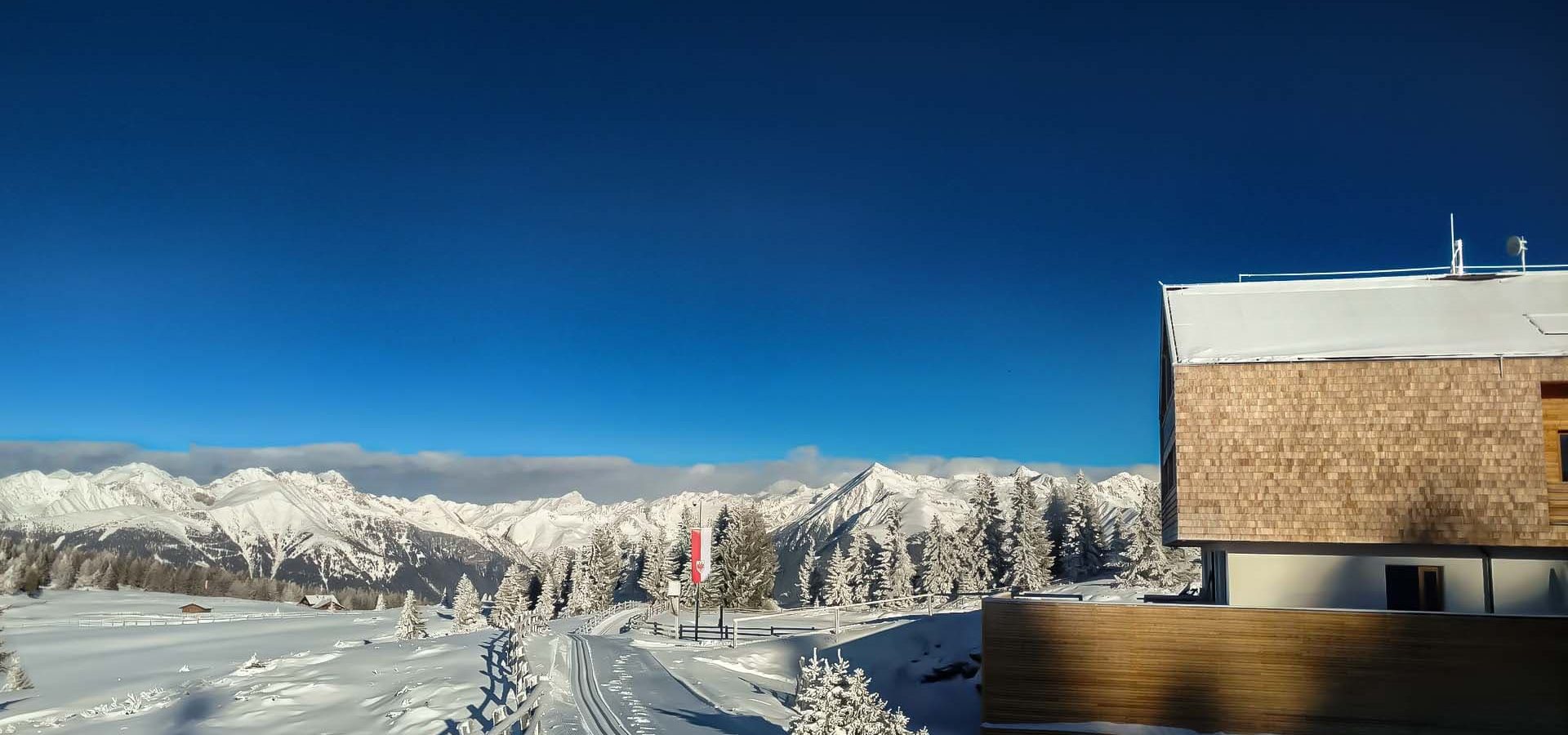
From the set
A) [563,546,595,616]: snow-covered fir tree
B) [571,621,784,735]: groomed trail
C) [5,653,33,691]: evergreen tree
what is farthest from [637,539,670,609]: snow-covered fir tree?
[571,621,784,735]: groomed trail

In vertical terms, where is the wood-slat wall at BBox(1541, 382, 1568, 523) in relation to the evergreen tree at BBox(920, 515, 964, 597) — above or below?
above

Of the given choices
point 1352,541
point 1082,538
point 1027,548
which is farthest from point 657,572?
point 1352,541

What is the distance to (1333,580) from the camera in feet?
61.5

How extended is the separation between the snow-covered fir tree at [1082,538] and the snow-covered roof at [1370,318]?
46.5 metres

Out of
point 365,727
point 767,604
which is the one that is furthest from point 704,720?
point 767,604

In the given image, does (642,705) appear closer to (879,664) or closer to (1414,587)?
(879,664)

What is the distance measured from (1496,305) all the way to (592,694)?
70.1ft

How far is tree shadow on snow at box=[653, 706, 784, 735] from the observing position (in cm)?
1689

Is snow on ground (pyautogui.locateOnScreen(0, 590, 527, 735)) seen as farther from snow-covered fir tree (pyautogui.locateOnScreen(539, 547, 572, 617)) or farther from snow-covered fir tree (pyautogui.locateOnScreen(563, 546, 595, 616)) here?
snow-covered fir tree (pyautogui.locateOnScreen(539, 547, 572, 617))

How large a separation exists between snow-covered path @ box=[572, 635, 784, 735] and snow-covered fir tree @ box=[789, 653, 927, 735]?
4.29m

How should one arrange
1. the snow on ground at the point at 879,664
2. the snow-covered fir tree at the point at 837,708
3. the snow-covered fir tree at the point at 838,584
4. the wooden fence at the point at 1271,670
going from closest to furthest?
the snow-covered fir tree at the point at 837,708
the wooden fence at the point at 1271,670
the snow on ground at the point at 879,664
the snow-covered fir tree at the point at 838,584

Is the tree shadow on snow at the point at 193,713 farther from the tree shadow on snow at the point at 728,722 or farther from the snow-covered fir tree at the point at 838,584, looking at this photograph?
the snow-covered fir tree at the point at 838,584

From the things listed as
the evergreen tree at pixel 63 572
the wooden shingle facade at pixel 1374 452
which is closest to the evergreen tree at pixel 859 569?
the wooden shingle facade at pixel 1374 452

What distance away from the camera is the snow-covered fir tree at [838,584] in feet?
235
